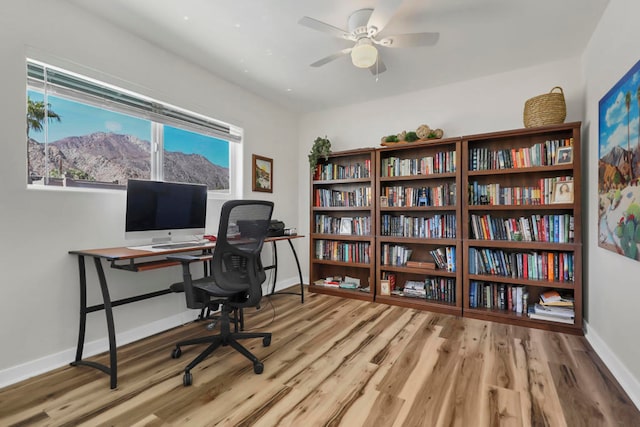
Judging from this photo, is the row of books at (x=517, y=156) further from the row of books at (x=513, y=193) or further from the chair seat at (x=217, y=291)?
the chair seat at (x=217, y=291)

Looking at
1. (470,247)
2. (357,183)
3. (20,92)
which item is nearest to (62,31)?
(20,92)

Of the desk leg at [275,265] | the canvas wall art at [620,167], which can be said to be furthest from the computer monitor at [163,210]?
the canvas wall art at [620,167]

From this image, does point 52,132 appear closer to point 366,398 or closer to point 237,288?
point 237,288

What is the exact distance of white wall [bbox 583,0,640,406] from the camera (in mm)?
1653

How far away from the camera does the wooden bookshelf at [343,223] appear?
11.9 feet

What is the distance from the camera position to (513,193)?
2.88 m

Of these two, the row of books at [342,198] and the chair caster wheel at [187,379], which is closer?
the chair caster wheel at [187,379]

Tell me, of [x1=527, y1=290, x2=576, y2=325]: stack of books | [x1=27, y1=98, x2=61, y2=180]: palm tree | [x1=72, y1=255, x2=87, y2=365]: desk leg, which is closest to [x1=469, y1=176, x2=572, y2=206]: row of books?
[x1=527, y1=290, x2=576, y2=325]: stack of books

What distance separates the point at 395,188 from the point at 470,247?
3.37ft

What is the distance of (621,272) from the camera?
71.7 inches

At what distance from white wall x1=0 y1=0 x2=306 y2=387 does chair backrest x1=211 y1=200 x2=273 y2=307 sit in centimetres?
103

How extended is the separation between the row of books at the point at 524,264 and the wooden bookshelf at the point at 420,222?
0.20 meters

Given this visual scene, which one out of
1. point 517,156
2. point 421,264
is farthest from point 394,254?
point 517,156

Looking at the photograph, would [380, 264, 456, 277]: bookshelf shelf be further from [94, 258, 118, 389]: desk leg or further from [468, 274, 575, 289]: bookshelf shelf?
[94, 258, 118, 389]: desk leg
